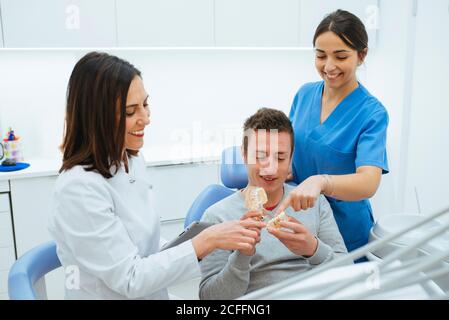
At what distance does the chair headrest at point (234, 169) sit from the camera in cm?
163

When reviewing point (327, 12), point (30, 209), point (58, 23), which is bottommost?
point (30, 209)

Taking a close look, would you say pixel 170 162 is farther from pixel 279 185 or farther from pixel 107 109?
pixel 107 109

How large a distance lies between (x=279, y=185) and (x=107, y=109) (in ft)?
2.12

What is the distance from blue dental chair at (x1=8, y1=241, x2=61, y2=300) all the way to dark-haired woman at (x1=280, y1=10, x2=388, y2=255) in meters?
0.81

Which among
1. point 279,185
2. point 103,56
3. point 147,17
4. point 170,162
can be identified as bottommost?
point 170,162

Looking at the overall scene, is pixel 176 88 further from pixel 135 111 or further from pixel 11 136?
pixel 135 111

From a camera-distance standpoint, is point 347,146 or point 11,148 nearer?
point 347,146

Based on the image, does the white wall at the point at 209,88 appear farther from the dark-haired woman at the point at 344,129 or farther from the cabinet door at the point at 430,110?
the dark-haired woman at the point at 344,129

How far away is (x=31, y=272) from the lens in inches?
46.6

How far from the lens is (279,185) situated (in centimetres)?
150

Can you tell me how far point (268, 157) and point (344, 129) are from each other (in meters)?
0.31

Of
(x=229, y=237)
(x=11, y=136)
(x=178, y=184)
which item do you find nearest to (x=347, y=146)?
(x=229, y=237)
